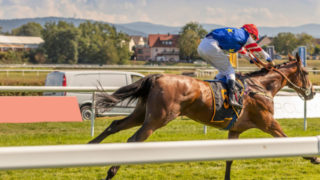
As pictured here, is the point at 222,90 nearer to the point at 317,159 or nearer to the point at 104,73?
the point at 317,159

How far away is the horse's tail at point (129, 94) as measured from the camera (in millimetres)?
3967

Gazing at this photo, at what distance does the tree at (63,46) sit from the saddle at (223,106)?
65733 millimetres

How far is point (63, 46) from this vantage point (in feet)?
237

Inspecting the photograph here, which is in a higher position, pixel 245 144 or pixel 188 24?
pixel 188 24

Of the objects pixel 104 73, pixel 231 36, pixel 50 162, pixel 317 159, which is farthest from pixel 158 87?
pixel 104 73

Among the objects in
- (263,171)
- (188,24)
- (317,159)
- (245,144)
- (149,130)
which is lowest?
(263,171)

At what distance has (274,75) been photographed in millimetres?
4953

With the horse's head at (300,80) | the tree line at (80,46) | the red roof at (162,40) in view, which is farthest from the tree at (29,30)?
the horse's head at (300,80)

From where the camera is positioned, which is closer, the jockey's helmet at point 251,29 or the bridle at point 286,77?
the jockey's helmet at point 251,29

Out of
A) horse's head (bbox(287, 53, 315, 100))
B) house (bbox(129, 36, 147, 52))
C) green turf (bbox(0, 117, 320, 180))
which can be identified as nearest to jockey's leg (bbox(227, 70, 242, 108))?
green turf (bbox(0, 117, 320, 180))

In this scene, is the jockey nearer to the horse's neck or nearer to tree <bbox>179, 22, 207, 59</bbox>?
the horse's neck

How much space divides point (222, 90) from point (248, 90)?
0.40 metres

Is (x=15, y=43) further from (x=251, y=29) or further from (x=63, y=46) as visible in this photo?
(x=251, y=29)

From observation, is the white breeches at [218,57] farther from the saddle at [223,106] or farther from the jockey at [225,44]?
the saddle at [223,106]
